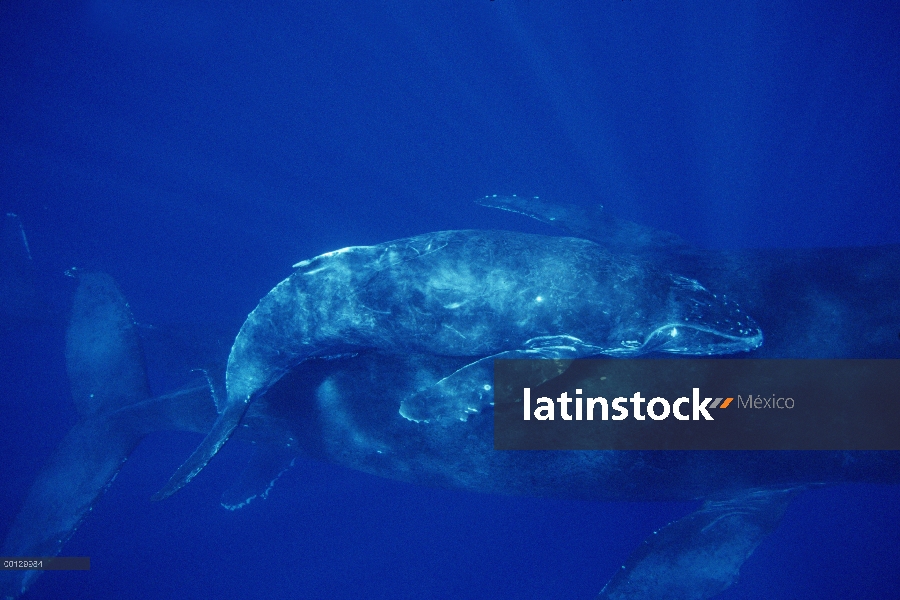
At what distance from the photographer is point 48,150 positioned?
Result: 20.6 meters

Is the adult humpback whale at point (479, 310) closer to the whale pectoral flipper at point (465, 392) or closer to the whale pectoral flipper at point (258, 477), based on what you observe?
the whale pectoral flipper at point (465, 392)

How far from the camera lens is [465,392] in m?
4.75

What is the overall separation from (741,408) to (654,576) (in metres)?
2.75

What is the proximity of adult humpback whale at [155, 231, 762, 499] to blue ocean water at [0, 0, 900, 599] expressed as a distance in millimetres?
7736

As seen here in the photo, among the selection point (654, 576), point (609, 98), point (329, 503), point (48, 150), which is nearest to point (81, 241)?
point (48, 150)

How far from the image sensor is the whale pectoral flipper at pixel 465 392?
467cm

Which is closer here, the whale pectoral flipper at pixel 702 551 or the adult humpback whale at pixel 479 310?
the adult humpback whale at pixel 479 310

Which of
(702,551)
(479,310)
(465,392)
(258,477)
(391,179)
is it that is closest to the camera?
(465,392)

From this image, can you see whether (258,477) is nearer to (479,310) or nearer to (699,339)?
(479,310)

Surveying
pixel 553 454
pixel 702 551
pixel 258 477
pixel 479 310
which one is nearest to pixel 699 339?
pixel 479 310

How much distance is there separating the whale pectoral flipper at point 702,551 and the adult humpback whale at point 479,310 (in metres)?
3.40

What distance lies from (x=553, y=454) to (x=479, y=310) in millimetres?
2843

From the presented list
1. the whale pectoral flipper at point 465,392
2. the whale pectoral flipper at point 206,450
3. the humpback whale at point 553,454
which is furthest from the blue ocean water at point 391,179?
the whale pectoral flipper at point 465,392

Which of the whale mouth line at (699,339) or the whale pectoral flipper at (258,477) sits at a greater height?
the whale mouth line at (699,339)
